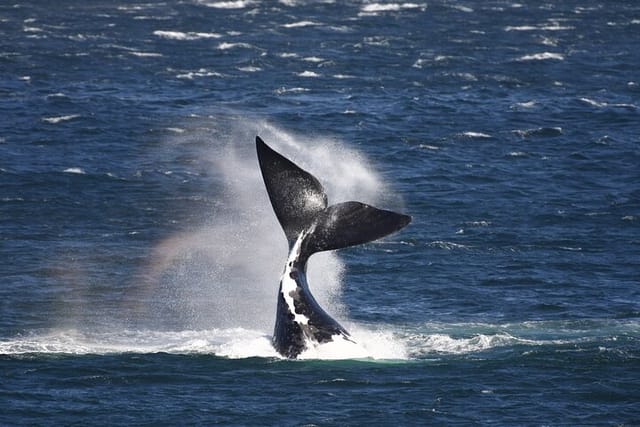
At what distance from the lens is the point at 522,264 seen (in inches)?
2058

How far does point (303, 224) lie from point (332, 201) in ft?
71.8

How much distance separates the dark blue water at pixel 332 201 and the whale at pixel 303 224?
1.19m

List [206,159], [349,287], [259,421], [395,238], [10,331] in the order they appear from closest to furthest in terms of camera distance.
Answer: [259,421]
[10,331]
[349,287]
[395,238]
[206,159]

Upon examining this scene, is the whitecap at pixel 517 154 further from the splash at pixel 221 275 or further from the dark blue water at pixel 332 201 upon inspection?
the splash at pixel 221 275

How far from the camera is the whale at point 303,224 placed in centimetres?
3384

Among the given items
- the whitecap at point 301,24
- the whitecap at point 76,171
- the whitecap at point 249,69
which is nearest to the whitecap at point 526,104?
the whitecap at point 249,69

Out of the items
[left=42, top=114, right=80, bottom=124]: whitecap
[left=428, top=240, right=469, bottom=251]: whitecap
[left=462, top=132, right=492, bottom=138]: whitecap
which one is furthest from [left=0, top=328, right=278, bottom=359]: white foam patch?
[left=42, top=114, right=80, bottom=124]: whitecap

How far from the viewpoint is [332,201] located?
5628cm

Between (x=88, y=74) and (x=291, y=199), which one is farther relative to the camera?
(x=88, y=74)

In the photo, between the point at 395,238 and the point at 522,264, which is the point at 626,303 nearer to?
the point at 522,264

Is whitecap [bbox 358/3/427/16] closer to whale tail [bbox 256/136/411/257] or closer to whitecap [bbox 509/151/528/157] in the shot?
whitecap [bbox 509/151/528/157]

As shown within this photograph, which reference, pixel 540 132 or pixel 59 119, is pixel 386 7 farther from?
pixel 59 119

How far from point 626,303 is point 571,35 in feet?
253

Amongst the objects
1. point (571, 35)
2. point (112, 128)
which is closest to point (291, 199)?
point (112, 128)
